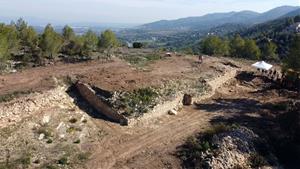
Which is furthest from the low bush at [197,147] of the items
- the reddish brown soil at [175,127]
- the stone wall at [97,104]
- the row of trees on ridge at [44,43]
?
the row of trees on ridge at [44,43]

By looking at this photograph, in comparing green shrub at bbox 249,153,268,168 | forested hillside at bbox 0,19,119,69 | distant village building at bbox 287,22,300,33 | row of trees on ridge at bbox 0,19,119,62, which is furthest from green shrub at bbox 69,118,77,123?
distant village building at bbox 287,22,300,33

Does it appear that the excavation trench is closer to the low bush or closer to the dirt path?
the dirt path

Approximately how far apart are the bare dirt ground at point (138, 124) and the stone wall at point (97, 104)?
0.90 m

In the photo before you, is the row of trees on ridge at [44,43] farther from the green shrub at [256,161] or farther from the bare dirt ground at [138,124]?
the green shrub at [256,161]

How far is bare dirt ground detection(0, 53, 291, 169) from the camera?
30.6m

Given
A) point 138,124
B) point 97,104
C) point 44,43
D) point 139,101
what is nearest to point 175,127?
point 138,124

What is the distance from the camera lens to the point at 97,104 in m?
38.0

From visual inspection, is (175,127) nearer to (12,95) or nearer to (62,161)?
(62,161)

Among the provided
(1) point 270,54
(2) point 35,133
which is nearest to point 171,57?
(2) point 35,133

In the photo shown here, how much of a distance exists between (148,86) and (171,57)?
1778 cm

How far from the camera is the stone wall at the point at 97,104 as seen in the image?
3609cm

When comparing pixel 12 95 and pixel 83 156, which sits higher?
pixel 12 95

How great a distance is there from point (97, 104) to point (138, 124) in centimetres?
448

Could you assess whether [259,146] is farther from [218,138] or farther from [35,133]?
[35,133]
